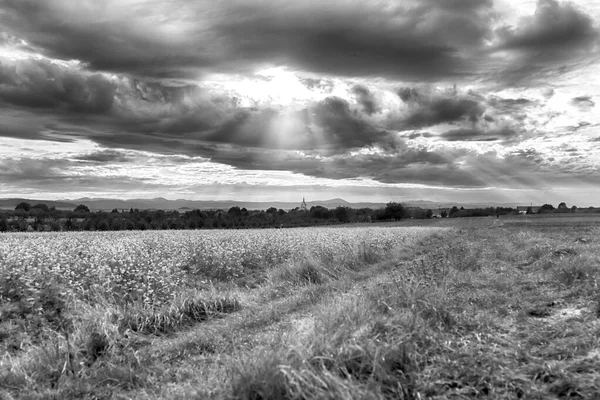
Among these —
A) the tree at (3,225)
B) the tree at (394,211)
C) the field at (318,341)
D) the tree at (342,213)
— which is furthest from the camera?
the tree at (394,211)

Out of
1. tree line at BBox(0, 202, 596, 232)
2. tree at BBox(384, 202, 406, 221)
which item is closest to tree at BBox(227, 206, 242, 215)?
tree line at BBox(0, 202, 596, 232)

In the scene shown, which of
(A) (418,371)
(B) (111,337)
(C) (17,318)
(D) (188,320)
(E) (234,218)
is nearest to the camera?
(A) (418,371)

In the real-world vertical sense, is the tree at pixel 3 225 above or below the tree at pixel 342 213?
below

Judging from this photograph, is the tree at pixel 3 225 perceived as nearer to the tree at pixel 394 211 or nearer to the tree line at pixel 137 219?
the tree line at pixel 137 219

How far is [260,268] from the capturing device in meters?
19.8

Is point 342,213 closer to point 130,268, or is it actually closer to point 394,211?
point 394,211

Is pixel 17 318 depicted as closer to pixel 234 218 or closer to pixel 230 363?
pixel 230 363

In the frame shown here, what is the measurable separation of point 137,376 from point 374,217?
114 metres

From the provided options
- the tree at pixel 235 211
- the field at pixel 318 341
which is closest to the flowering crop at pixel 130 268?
the field at pixel 318 341

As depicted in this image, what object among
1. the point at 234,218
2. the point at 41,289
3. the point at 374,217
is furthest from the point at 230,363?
the point at 374,217

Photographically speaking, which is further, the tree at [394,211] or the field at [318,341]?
A: the tree at [394,211]

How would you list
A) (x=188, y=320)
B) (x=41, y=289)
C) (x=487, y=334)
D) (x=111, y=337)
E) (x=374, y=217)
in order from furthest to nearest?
1. (x=374, y=217)
2. (x=41, y=289)
3. (x=188, y=320)
4. (x=111, y=337)
5. (x=487, y=334)

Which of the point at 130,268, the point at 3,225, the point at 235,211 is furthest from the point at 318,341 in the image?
the point at 235,211

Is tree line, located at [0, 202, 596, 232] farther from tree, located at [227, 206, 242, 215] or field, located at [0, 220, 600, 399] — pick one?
field, located at [0, 220, 600, 399]
